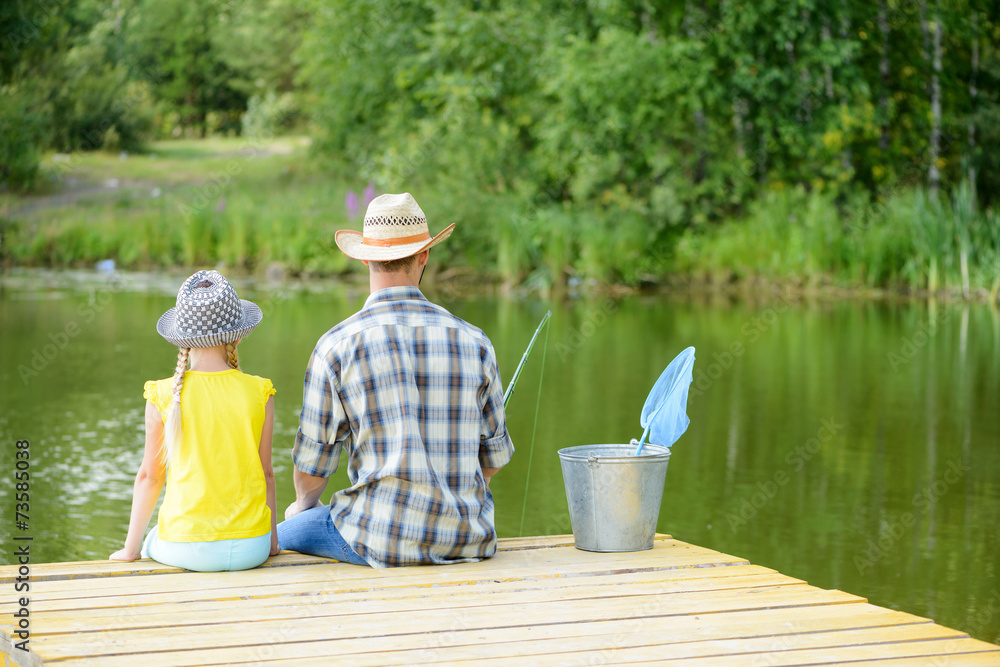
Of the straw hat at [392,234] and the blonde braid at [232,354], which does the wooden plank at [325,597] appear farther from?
the straw hat at [392,234]

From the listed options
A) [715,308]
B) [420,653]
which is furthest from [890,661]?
[715,308]

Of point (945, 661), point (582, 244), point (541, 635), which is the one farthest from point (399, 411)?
point (582, 244)

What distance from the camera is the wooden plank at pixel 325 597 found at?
107 inches

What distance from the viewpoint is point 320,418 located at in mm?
3117

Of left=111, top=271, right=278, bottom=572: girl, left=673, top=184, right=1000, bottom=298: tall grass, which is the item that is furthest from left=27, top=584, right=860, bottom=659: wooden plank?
left=673, top=184, right=1000, bottom=298: tall grass

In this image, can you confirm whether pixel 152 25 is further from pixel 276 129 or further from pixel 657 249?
pixel 657 249

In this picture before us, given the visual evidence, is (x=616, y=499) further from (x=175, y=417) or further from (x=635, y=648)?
(x=175, y=417)

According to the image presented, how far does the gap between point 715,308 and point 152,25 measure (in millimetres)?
25760

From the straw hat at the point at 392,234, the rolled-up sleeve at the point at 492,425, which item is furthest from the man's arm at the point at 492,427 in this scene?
the straw hat at the point at 392,234

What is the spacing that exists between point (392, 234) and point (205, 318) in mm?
519

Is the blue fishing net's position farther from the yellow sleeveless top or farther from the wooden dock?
the yellow sleeveless top

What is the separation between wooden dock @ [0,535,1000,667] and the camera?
2.53 metres

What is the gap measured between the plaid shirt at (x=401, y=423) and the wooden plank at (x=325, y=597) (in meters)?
0.22

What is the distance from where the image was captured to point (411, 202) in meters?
3.25
